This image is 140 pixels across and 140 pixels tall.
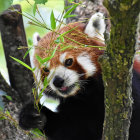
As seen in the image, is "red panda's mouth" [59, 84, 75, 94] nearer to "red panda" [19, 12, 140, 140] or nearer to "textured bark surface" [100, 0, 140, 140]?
"red panda" [19, 12, 140, 140]

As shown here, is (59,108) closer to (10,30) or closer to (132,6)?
(10,30)

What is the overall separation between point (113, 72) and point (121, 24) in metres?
0.20

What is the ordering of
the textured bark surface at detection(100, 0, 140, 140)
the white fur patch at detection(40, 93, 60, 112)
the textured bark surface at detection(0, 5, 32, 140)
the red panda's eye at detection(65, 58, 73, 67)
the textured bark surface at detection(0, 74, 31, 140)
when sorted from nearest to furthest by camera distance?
1. the textured bark surface at detection(100, 0, 140, 140)
2. the textured bark surface at detection(0, 74, 31, 140)
3. the red panda's eye at detection(65, 58, 73, 67)
4. the textured bark surface at detection(0, 5, 32, 140)
5. the white fur patch at detection(40, 93, 60, 112)

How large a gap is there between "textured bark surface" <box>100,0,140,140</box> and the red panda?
0.57m

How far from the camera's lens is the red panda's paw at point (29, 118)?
1.66 meters

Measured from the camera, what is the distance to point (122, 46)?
74 cm

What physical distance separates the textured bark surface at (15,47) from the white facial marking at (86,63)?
0.53 metres

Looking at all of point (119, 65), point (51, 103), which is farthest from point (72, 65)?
point (119, 65)

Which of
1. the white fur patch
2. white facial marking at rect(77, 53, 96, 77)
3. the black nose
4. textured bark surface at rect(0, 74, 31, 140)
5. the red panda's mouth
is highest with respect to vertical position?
white facial marking at rect(77, 53, 96, 77)

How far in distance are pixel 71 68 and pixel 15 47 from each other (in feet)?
1.86

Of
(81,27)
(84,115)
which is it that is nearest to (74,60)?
(81,27)

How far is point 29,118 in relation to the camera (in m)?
1.67

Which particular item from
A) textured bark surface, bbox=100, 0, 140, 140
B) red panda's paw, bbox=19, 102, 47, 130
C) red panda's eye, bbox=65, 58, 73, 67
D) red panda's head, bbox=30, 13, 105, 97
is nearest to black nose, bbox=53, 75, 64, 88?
red panda's head, bbox=30, 13, 105, 97

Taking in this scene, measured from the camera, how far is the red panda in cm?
156
